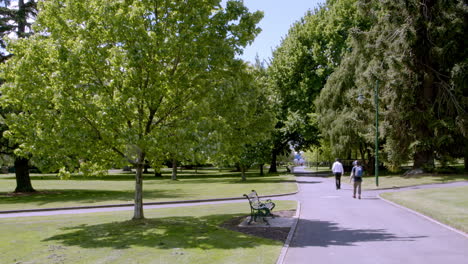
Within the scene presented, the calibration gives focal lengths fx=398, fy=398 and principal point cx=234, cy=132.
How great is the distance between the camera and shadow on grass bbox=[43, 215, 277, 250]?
10312 millimetres

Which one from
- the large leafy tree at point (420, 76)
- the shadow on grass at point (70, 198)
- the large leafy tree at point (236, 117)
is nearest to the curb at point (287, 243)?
the large leafy tree at point (236, 117)

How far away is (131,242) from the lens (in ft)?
35.3

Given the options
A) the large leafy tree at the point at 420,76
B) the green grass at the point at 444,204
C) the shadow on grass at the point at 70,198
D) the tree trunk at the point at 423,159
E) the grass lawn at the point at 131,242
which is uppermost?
the large leafy tree at the point at 420,76

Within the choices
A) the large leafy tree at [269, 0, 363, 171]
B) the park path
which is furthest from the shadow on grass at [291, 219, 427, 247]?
the large leafy tree at [269, 0, 363, 171]

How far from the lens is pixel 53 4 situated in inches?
494

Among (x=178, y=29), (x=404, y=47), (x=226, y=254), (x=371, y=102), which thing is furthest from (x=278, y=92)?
(x=226, y=254)

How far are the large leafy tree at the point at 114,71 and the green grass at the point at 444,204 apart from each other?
8420 millimetres

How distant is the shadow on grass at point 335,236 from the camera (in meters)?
10.0

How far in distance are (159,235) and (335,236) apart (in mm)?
4988

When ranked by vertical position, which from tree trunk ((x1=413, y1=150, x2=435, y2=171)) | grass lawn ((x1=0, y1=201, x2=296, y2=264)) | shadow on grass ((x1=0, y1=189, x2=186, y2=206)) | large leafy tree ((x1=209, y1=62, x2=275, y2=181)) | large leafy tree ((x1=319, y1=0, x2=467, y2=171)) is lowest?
shadow on grass ((x1=0, y1=189, x2=186, y2=206))

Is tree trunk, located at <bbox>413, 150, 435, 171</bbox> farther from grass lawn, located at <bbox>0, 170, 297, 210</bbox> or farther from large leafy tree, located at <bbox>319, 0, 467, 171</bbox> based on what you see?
grass lawn, located at <bbox>0, 170, 297, 210</bbox>

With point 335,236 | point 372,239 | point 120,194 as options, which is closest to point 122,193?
point 120,194

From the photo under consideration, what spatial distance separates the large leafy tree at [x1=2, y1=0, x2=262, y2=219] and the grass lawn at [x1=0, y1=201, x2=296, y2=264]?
8.13ft

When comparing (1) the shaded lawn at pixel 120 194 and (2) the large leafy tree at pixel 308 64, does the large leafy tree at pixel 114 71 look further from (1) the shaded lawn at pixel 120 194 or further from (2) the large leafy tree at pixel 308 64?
(2) the large leafy tree at pixel 308 64
